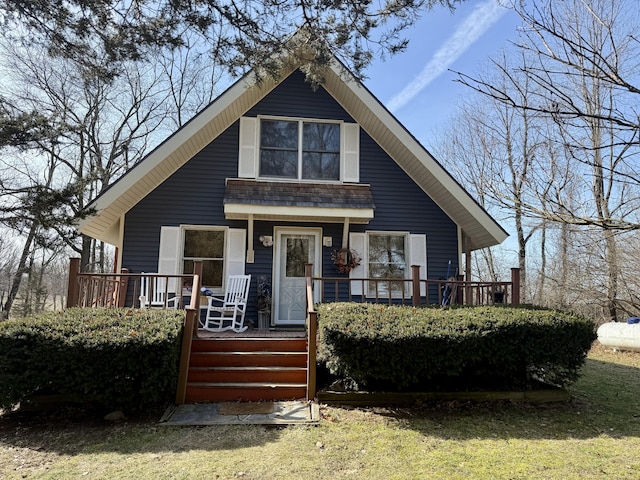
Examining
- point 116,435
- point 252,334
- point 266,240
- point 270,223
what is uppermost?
point 270,223

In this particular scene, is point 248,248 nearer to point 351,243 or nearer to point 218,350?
point 351,243

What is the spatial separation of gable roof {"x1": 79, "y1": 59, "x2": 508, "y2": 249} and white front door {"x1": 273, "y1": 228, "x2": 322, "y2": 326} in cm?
243

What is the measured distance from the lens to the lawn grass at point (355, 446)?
11.2 feet

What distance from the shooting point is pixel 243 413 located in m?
4.76

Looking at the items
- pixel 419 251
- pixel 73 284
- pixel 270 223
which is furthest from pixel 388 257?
pixel 73 284

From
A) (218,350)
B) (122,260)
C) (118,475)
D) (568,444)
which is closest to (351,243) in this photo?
(218,350)

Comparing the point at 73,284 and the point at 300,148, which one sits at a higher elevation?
the point at 300,148

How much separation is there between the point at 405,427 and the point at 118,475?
275 cm

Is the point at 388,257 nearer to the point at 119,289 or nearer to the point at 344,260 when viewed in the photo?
the point at 344,260

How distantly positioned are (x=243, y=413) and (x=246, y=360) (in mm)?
1059

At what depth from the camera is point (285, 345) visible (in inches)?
240

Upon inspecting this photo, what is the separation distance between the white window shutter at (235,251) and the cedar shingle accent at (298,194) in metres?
0.81

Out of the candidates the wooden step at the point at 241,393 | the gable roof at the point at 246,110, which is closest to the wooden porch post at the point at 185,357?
the wooden step at the point at 241,393

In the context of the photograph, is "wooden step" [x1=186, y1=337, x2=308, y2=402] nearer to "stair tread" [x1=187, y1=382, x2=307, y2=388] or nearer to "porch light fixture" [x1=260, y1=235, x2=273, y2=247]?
"stair tread" [x1=187, y1=382, x2=307, y2=388]
